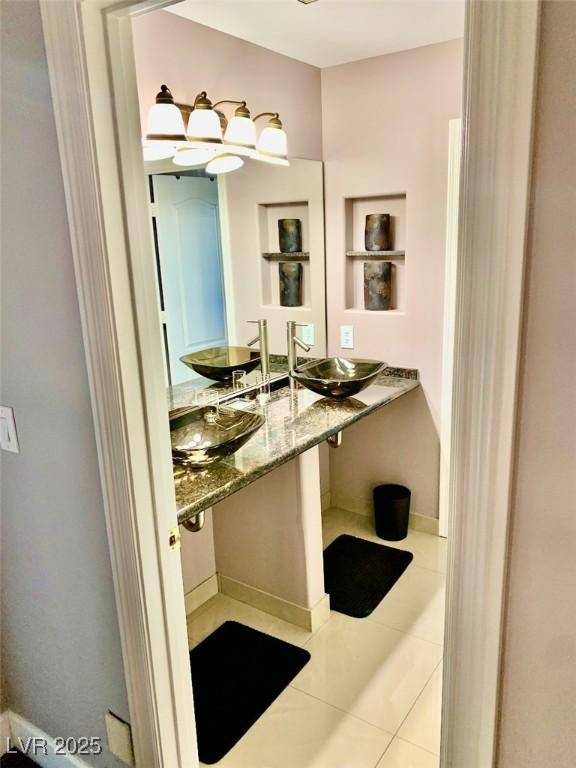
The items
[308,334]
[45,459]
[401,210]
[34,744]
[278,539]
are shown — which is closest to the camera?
[45,459]

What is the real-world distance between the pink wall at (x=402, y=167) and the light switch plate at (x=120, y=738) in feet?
6.66

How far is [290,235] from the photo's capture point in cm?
289

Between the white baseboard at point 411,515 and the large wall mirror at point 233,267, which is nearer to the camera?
the large wall mirror at point 233,267

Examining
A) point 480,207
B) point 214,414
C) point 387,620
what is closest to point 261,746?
point 387,620

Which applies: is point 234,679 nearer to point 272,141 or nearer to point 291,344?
point 291,344

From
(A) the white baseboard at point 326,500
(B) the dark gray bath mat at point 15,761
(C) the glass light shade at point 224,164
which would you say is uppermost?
(C) the glass light shade at point 224,164

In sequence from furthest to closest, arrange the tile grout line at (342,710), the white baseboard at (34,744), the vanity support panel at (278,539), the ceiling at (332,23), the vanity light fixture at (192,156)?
the vanity support panel at (278,539) < the vanity light fixture at (192,156) < the ceiling at (332,23) < the tile grout line at (342,710) < the white baseboard at (34,744)

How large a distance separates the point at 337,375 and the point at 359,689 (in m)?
1.44

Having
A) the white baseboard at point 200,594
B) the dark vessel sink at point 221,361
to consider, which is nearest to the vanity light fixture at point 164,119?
the dark vessel sink at point 221,361

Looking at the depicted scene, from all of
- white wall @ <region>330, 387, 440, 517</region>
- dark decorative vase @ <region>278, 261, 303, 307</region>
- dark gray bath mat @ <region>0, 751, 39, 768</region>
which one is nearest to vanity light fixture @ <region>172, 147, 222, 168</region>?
dark decorative vase @ <region>278, 261, 303, 307</region>

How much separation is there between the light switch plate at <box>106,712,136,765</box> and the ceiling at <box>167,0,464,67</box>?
2.16 m

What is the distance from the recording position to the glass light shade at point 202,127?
82.8 inches

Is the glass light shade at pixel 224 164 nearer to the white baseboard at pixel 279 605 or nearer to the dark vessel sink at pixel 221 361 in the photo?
the dark vessel sink at pixel 221 361

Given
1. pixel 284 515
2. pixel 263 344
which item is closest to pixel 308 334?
pixel 263 344
